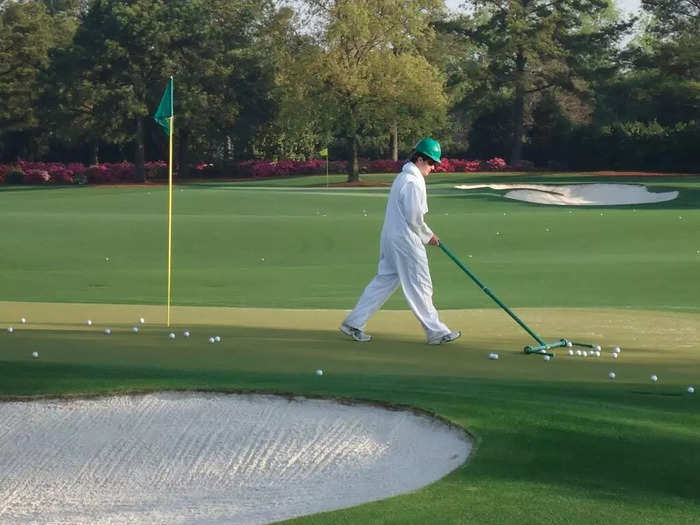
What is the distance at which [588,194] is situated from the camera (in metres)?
45.1

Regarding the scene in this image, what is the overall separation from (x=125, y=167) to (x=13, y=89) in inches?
351

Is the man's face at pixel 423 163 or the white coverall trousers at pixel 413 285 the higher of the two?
the man's face at pixel 423 163

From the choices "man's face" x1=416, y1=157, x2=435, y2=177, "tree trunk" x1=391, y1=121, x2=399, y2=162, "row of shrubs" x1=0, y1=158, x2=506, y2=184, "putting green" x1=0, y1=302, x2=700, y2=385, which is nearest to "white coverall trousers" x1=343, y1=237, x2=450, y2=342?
"putting green" x1=0, y1=302, x2=700, y2=385

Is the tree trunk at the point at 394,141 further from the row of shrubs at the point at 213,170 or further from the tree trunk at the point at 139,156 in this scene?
the tree trunk at the point at 139,156

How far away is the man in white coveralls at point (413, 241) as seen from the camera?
12375 mm

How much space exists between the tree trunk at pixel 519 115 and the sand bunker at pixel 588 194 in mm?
25936

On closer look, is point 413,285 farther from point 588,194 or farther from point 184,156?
point 184,156

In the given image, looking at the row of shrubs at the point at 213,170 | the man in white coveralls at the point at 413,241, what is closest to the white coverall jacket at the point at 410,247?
the man in white coveralls at the point at 413,241

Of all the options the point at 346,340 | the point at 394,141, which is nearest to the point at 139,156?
the point at 394,141

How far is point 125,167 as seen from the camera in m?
74.8

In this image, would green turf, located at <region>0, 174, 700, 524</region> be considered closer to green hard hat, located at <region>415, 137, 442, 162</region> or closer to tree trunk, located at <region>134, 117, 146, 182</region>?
green hard hat, located at <region>415, 137, 442, 162</region>

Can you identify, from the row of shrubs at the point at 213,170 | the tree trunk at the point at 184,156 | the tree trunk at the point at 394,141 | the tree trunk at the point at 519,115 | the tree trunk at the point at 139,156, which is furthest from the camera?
the tree trunk at the point at 184,156

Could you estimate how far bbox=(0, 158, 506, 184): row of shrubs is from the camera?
232 ft

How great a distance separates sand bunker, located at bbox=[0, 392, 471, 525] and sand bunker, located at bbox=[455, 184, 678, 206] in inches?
1387
